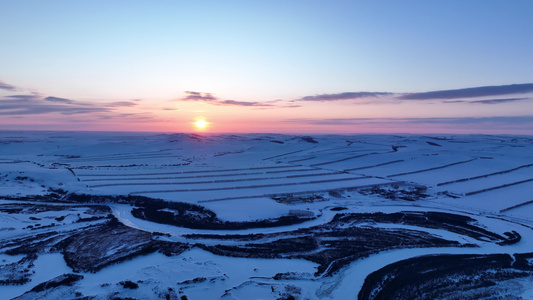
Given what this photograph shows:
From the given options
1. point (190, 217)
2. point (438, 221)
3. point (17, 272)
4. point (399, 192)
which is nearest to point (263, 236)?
point (190, 217)

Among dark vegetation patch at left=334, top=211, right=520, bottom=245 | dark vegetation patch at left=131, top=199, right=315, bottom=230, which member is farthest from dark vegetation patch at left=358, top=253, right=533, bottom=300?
dark vegetation patch at left=131, top=199, right=315, bottom=230

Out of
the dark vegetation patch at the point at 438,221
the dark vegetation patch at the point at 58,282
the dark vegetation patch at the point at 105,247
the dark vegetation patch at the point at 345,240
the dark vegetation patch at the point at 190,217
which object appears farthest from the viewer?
the dark vegetation patch at the point at 190,217

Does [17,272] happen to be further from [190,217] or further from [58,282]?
[190,217]

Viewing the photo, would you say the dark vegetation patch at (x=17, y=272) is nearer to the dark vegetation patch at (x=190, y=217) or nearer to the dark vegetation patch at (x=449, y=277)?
the dark vegetation patch at (x=190, y=217)

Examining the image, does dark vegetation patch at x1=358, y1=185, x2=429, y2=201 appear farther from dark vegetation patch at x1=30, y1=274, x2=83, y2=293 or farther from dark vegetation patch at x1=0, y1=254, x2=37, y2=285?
dark vegetation patch at x1=0, y1=254, x2=37, y2=285

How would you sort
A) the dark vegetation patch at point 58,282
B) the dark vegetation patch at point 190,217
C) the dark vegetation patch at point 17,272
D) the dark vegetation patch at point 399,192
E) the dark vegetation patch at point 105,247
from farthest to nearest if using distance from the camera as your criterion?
1. the dark vegetation patch at point 399,192
2. the dark vegetation patch at point 190,217
3. the dark vegetation patch at point 105,247
4. the dark vegetation patch at point 17,272
5. the dark vegetation patch at point 58,282

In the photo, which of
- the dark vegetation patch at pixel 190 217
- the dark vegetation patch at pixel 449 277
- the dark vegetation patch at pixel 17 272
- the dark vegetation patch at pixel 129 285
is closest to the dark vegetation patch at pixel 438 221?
the dark vegetation patch at pixel 449 277

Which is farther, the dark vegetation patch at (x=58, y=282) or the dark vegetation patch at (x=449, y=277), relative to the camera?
the dark vegetation patch at (x=449, y=277)
